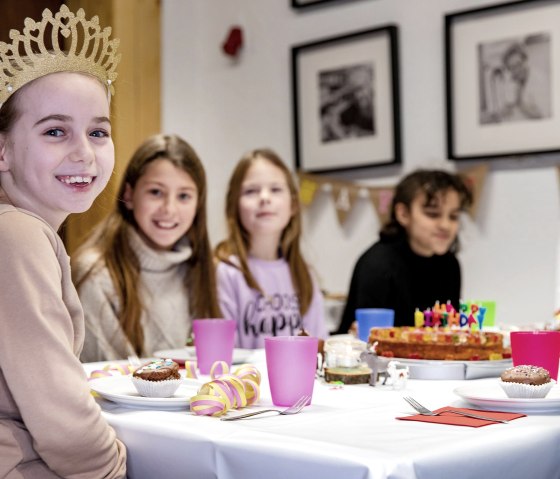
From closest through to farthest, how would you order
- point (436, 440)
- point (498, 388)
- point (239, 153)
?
point (436, 440), point (498, 388), point (239, 153)

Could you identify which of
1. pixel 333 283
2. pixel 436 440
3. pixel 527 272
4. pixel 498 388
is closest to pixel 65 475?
pixel 436 440

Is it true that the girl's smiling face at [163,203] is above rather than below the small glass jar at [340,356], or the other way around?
above

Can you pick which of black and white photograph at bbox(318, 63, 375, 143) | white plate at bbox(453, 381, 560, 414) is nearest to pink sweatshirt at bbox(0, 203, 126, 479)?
white plate at bbox(453, 381, 560, 414)

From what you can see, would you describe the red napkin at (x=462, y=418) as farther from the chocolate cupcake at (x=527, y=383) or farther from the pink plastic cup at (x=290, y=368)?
the pink plastic cup at (x=290, y=368)

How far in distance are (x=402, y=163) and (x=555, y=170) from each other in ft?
2.25

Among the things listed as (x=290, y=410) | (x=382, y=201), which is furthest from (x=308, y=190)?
(x=290, y=410)

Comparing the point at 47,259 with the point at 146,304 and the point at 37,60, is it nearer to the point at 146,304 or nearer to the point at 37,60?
the point at 37,60

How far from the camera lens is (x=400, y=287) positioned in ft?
9.96

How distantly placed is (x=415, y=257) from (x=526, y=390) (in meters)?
1.87

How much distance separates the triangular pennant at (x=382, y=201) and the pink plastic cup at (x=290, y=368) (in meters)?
2.52

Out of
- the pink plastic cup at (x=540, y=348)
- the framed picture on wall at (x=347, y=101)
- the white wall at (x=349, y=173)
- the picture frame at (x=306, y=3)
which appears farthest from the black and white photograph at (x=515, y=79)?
the pink plastic cup at (x=540, y=348)

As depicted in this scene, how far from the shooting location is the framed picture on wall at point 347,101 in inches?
150

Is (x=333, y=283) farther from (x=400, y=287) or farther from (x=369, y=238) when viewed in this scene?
(x=400, y=287)

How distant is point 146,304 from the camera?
2.38m
